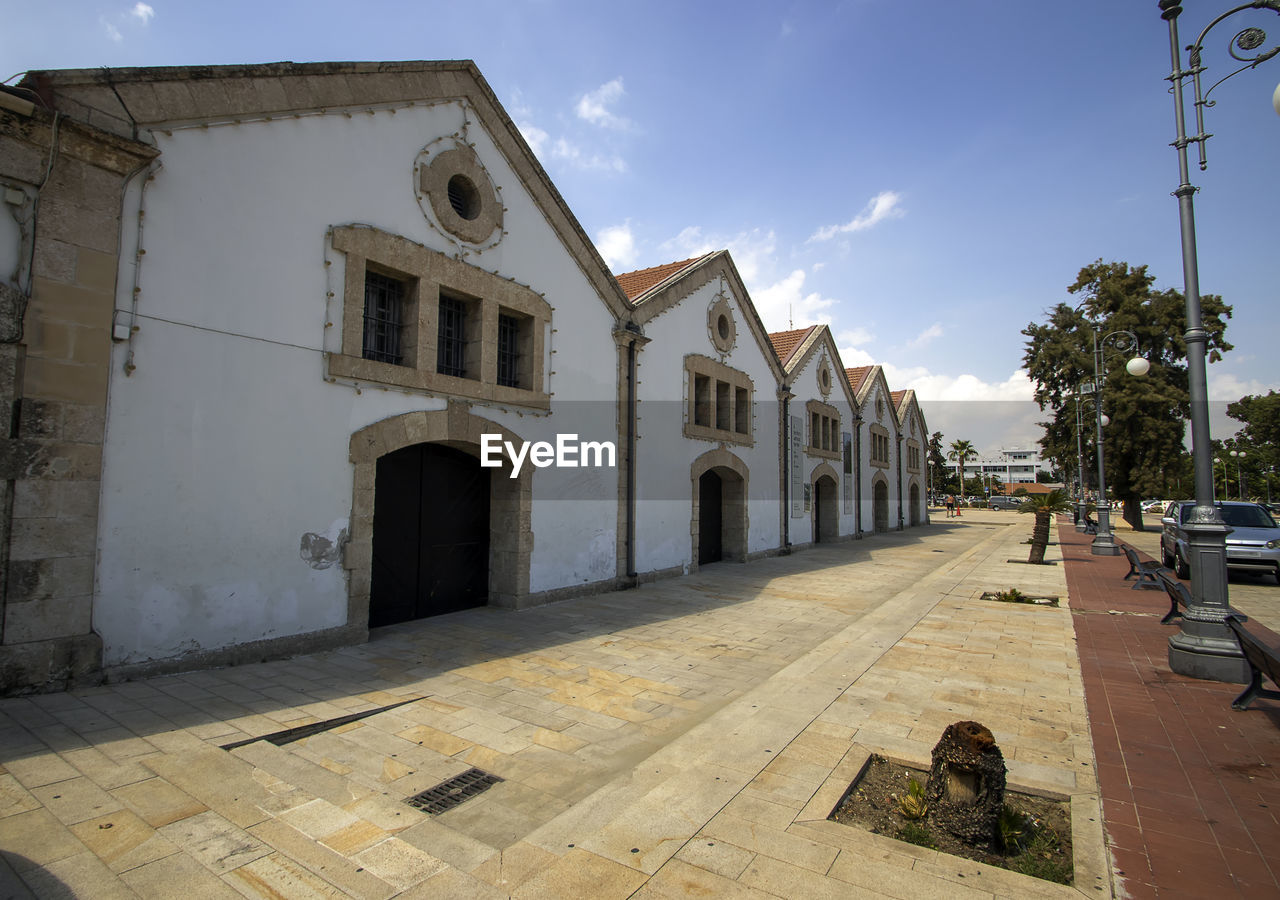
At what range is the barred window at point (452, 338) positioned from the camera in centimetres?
948

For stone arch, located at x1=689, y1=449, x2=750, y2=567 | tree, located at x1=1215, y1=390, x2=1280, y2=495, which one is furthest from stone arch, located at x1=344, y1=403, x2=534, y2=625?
tree, located at x1=1215, y1=390, x2=1280, y2=495

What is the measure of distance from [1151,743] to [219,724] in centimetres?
725

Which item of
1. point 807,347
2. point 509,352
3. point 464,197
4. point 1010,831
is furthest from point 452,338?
point 807,347

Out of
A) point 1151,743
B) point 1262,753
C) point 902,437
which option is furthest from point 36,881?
point 902,437

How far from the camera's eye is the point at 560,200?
36.8ft

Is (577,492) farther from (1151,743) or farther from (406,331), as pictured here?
(1151,743)

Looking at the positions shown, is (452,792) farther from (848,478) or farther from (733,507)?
(848,478)

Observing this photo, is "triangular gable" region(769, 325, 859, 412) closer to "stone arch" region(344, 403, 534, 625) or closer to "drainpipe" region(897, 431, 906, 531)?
"drainpipe" region(897, 431, 906, 531)

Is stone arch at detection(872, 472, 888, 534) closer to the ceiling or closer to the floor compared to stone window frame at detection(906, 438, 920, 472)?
closer to the floor

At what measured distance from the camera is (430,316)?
28.6 ft

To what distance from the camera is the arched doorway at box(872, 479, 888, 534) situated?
30750mm

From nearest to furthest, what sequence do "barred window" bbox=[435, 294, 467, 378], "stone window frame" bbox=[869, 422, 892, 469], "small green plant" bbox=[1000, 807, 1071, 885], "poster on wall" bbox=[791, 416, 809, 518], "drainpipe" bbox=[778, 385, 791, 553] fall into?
Result: "small green plant" bbox=[1000, 807, 1071, 885] < "barred window" bbox=[435, 294, 467, 378] < "drainpipe" bbox=[778, 385, 791, 553] < "poster on wall" bbox=[791, 416, 809, 518] < "stone window frame" bbox=[869, 422, 892, 469]

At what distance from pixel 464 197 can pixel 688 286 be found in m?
6.45

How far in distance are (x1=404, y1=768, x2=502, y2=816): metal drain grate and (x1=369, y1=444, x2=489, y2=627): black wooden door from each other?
5040 millimetres
